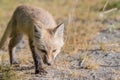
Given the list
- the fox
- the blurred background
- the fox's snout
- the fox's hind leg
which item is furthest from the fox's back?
the blurred background

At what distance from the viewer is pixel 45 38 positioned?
7016 mm

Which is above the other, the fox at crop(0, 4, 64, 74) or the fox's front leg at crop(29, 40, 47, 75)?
the fox at crop(0, 4, 64, 74)

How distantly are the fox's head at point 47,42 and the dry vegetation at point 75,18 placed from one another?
1.57 ft

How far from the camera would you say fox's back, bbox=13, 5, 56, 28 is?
7426mm

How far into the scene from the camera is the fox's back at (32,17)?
743 cm

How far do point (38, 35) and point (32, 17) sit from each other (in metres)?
0.64

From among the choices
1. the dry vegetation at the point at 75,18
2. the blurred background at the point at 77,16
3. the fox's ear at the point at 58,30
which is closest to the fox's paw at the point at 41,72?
the dry vegetation at the point at 75,18

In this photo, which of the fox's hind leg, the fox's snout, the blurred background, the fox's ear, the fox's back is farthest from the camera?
the blurred background

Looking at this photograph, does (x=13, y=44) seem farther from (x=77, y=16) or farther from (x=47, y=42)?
(x=77, y=16)

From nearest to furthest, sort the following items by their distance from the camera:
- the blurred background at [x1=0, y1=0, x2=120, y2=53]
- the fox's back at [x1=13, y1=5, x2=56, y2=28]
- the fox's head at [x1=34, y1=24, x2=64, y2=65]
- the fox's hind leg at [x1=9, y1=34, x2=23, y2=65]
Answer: the fox's head at [x1=34, y1=24, x2=64, y2=65]
the fox's back at [x1=13, y1=5, x2=56, y2=28]
the fox's hind leg at [x1=9, y1=34, x2=23, y2=65]
the blurred background at [x1=0, y1=0, x2=120, y2=53]

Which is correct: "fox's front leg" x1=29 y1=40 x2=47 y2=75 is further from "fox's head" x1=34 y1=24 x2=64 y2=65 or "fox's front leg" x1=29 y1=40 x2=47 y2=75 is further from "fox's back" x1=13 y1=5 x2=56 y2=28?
"fox's back" x1=13 y1=5 x2=56 y2=28

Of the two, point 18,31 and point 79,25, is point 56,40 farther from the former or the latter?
point 79,25

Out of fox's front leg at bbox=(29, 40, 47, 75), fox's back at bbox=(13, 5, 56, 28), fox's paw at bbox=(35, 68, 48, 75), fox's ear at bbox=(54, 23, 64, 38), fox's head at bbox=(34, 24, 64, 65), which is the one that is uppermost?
fox's back at bbox=(13, 5, 56, 28)

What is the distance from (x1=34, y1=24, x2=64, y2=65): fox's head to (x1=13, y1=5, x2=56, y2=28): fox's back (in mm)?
290
